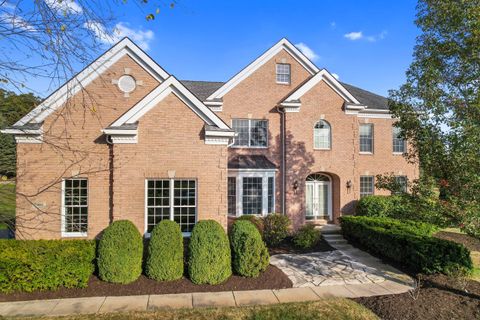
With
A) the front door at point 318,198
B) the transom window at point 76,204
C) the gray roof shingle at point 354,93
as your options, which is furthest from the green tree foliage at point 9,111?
the front door at point 318,198

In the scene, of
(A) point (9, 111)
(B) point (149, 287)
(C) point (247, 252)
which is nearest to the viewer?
(A) point (9, 111)

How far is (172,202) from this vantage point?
36.8ft

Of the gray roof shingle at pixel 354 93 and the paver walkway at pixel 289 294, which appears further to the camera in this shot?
the gray roof shingle at pixel 354 93

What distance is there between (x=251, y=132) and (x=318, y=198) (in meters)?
5.94

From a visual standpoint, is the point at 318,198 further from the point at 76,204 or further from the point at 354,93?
the point at 76,204

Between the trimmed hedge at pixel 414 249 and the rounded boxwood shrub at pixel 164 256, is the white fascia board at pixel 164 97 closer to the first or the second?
the rounded boxwood shrub at pixel 164 256

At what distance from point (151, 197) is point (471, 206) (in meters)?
9.99

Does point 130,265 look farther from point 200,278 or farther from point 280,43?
point 280,43

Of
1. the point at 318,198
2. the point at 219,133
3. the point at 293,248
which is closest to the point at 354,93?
the point at 318,198

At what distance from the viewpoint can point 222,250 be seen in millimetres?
9516

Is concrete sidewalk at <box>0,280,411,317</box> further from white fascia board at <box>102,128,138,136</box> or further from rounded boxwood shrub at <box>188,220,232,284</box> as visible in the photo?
white fascia board at <box>102,128,138,136</box>

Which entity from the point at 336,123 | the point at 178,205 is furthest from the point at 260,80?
the point at 178,205

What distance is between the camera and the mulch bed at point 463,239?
47.8ft

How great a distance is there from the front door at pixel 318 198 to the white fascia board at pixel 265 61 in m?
6.78
